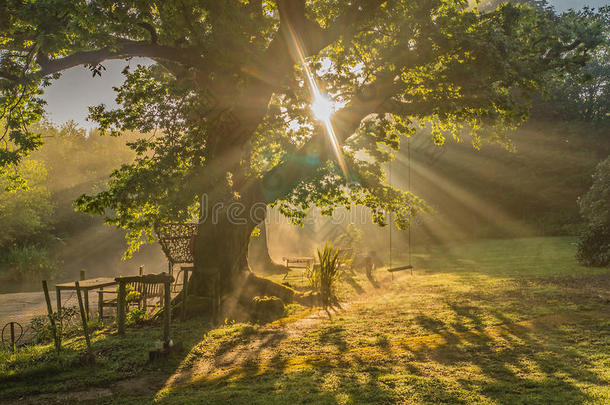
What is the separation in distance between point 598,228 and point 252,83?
1256 cm

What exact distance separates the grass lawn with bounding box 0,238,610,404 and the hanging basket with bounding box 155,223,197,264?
2.09 m

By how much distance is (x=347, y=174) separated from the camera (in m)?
9.95

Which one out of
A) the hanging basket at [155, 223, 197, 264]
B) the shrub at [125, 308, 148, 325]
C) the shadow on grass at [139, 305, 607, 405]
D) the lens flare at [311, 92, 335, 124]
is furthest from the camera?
the lens flare at [311, 92, 335, 124]

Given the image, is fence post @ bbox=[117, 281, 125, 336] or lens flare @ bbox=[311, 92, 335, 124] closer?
fence post @ bbox=[117, 281, 125, 336]

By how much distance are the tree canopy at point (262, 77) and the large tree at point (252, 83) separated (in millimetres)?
31

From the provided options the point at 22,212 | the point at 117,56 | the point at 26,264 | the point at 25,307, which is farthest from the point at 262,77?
the point at 22,212

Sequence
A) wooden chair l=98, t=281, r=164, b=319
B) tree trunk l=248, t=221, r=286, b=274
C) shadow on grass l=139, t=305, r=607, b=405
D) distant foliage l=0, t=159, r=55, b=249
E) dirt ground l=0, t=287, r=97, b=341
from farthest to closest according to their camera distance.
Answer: distant foliage l=0, t=159, r=55, b=249 < tree trunk l=248, t=221, r=286, b=274 < dirt ground l=0, t=287, r=97, b=341 < wooden chair l=98, t=281, r=164, b=319 < shadow on grass l=139, t=305, r=607, b=405

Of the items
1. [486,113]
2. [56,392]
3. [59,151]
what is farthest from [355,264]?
[59,151]

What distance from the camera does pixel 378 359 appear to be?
5258 millimetres

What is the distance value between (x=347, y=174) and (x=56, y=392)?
722 centimetres

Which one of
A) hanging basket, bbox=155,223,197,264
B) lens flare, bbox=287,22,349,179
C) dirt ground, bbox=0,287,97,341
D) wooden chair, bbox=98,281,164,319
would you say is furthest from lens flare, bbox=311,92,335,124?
dirt ground, bbox=0,287,97,341

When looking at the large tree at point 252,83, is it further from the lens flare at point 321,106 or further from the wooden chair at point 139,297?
the wooden chair at point 139,297

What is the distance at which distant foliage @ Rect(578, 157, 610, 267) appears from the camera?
526 inches

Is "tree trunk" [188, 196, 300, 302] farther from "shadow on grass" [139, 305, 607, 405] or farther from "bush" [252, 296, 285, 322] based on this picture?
"shadow on grass" [139, 305, 607, 405]
